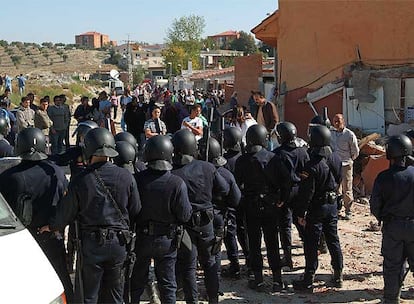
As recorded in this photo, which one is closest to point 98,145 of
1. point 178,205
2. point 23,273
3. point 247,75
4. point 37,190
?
point 37,190

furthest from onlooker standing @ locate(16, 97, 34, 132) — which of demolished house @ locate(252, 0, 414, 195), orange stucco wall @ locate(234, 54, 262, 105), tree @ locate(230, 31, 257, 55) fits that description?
tree @ locate(230, 31, 257, 55)

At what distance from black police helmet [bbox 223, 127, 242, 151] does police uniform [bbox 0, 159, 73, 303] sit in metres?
2.48

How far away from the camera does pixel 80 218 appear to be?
16.5ft

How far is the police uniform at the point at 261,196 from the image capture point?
6.75 meters

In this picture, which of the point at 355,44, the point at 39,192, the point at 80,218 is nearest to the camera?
the point at 80,218

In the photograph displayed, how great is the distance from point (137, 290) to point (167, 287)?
315mm

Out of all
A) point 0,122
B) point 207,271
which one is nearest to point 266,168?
point 207,271

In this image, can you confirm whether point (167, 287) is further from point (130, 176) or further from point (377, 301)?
point (377, 301)

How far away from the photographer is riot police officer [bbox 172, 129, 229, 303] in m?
5.84

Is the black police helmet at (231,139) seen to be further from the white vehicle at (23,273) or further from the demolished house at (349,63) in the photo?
the demolished house at (349,63)

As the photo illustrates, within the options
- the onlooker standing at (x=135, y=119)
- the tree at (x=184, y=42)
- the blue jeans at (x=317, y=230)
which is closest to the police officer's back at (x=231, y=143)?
the blue jeans at (x=317, y=230)

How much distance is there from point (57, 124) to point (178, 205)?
10135 millimetres

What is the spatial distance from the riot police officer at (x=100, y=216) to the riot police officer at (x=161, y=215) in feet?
0.78

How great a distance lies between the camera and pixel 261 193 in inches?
265
